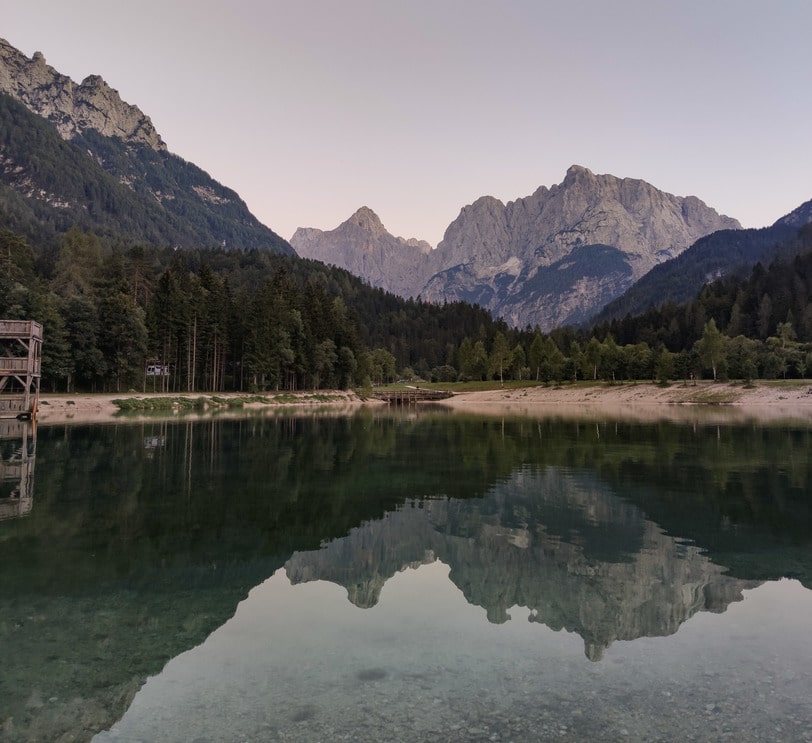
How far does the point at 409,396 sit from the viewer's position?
154m

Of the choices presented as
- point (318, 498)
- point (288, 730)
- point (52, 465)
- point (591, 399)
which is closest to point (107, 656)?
point (288, 730)

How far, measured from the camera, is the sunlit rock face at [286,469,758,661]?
39.4 ft

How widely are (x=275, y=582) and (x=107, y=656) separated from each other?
15.3ft

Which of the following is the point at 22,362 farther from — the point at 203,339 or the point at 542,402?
the point at 542,402

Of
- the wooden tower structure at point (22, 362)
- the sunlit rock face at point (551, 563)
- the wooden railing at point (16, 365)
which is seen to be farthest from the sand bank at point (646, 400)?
the sunlit rock face at point (551, 563)

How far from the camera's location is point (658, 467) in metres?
32.2

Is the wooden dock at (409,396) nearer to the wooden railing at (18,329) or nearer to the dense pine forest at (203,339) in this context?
the dense pine forest at (203,339)

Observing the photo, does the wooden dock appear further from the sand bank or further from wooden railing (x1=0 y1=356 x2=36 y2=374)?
wooden railing (x1=0 y1=356 x2=36 y2=374)

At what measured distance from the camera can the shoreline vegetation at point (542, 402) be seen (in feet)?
240

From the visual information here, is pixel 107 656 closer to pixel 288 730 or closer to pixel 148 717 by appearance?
pixel 148 717

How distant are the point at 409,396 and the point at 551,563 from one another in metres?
139

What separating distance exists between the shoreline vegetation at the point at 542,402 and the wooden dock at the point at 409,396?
3740 millimetres

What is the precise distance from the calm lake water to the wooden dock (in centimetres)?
11583

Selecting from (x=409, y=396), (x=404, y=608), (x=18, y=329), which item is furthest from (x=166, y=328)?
(x=404, y=608)
